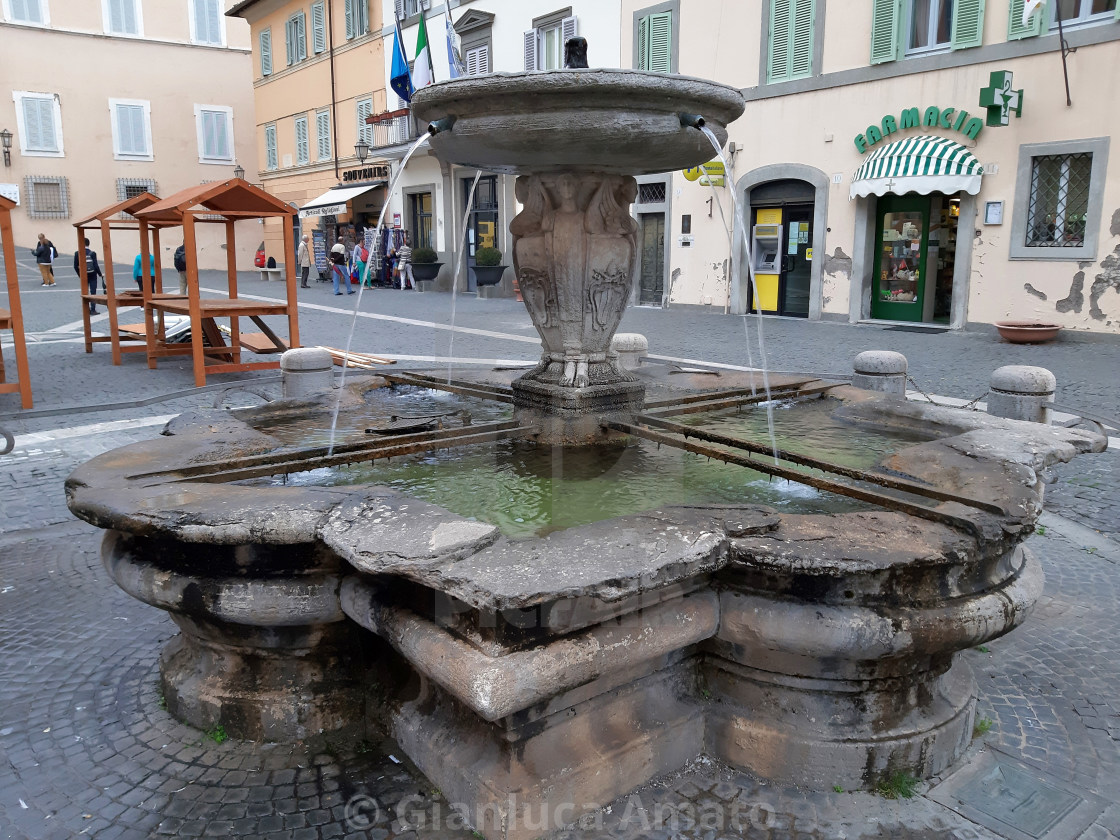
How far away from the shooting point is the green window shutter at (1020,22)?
12.0 meters

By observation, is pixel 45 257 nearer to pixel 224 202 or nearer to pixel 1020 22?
pixel 224 202

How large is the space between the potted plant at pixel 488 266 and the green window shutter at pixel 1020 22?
12.0 meters

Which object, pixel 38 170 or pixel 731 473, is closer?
pixel 731 473

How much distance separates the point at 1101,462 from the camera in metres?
5.98

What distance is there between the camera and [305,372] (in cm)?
657

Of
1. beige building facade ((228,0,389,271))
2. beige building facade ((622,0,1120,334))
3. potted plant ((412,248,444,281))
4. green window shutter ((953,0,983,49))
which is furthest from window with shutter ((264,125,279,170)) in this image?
green window shutter ((953,0,983,49))

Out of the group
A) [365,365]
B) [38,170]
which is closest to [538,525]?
[365,365]

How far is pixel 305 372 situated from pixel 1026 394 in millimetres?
4898

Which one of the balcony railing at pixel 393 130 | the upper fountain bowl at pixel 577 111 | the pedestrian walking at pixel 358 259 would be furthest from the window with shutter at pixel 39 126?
the upper fountain bowl at pixel 577 111

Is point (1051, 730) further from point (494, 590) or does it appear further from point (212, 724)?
point (212, 724)

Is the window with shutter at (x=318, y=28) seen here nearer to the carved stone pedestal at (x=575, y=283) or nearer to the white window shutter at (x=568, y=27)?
→ the white window shutter at (x=568, y=27)

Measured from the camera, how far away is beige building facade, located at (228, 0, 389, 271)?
26.8 meters

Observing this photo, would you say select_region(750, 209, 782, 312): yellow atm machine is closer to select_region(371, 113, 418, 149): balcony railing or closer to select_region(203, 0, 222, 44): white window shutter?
select_region(371, 113, 418, 149): balcony railing

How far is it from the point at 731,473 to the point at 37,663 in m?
2.78
